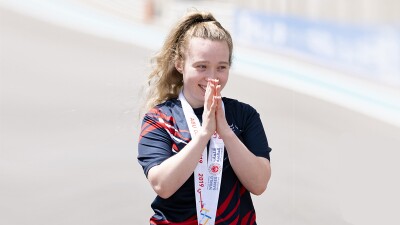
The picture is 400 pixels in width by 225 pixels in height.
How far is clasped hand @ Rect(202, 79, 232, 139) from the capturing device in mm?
2010

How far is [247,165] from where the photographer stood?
2.04 meters

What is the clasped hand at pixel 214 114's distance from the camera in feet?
6.59

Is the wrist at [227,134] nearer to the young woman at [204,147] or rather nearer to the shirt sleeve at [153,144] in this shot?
the young woman at [204,147]

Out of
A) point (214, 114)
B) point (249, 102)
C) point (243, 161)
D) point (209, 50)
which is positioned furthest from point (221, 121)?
point (249, 102)

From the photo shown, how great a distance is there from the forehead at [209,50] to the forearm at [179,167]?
0.87ft

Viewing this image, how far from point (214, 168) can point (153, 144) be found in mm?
202

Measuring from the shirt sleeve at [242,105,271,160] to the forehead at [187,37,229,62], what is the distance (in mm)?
202

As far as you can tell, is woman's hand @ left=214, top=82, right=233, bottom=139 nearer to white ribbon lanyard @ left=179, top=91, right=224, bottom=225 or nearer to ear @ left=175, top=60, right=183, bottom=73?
white ribbon lanyard @ left=179, top=91, right=224, bottom=225

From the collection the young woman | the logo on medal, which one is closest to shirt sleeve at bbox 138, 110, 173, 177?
the young woman
